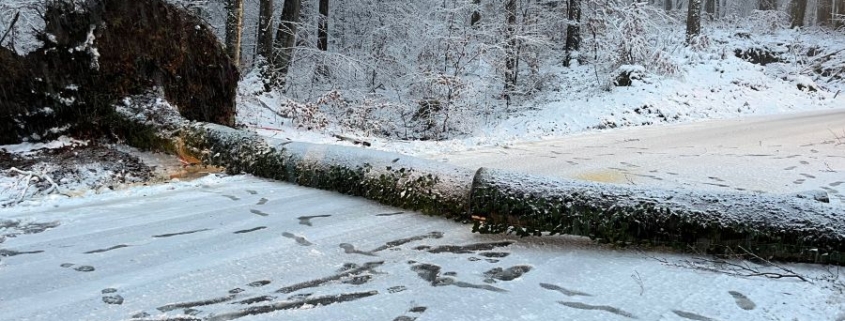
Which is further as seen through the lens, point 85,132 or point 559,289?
point 85,132

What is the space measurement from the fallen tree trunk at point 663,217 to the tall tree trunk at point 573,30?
14338 mm

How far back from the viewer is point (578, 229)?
4.05 metres

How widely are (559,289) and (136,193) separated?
13.5ft

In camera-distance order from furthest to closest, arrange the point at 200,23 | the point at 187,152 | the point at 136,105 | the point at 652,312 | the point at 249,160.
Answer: the point at 200,23, the point at 136,105, the point at 187,152, the point at 249,160, the point at 652,312

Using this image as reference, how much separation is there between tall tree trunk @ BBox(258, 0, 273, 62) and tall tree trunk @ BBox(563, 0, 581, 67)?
880 cm

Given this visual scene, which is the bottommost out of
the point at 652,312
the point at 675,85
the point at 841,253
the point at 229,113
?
the point at 652,312

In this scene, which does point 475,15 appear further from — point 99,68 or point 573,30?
point 99,68

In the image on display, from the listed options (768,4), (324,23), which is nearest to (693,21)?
(324,23)

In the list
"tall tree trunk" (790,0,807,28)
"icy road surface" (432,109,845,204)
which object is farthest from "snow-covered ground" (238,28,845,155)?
"tall tree trunk" (790,0,807,28)

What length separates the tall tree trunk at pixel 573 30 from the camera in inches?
694

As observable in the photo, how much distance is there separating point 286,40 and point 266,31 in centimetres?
89

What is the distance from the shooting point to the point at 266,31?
14125 millimetres

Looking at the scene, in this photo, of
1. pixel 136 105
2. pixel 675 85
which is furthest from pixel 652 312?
pixel 675 85

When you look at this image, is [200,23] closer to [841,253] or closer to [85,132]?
[85,132]
